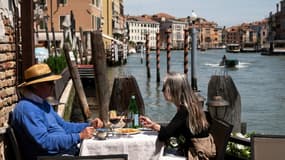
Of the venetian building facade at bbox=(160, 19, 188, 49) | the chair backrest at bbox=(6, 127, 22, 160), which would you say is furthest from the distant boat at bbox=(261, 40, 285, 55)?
the chair backrest at bbox=(6, 127, 22, 160)

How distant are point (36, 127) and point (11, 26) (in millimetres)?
4220

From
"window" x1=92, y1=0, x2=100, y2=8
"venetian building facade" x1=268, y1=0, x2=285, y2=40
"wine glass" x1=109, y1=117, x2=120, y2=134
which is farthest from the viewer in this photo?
"venetian building facade" x1=268, y1=0, x2=285, y2=40

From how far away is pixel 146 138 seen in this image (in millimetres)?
3850

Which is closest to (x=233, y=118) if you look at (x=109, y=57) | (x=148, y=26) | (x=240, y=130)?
(x=240, y=130)

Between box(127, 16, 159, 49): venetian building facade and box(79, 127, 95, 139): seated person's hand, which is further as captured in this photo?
box(127, 16, 159, 49): venetian building facade

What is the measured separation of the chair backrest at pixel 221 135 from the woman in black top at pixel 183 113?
0.43 ft

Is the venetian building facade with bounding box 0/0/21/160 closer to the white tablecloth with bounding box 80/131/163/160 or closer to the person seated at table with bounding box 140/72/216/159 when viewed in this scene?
the white tablecloth with bounding box 80/131/163/160

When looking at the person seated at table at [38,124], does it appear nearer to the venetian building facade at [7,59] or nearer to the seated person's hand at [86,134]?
the seated person's hand at [86,134]

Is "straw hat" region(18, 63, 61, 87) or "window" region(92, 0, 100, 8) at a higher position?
"window" region(92, 0, 100, 8)

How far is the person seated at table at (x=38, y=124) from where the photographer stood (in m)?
3.53

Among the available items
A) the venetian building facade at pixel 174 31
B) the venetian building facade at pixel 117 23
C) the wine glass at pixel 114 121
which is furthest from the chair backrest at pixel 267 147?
the venetian building facade at pixel 174 31

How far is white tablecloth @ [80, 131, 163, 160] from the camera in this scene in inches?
149

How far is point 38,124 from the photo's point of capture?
3.54m

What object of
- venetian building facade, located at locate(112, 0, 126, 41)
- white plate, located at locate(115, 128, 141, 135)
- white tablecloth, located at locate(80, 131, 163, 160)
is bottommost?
white tablecloth, located at locate(80, 131, 163, 160)
